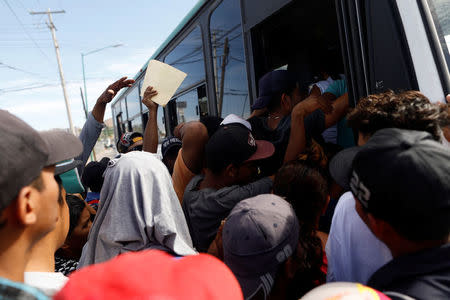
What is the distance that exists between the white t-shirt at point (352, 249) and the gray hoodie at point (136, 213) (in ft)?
2.16

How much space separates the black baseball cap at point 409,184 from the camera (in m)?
0.77

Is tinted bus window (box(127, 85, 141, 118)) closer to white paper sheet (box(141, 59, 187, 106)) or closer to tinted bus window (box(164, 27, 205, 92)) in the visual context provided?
tinted bus window (box(164, 27, 205, 92))

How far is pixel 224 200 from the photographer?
1.71 meters

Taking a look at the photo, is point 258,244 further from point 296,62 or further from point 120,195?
point 296,62

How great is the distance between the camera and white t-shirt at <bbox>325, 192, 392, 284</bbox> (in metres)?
1.13

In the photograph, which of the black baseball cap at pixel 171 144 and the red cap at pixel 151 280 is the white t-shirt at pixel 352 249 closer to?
the red cap at pixel 151 280

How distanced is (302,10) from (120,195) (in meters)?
2.26

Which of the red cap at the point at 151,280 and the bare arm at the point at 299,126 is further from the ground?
the bare arm at the point at 299,126

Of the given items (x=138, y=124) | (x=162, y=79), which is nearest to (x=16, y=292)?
(x=162, y=79)

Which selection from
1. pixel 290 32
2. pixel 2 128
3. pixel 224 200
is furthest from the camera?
pixel 290 32

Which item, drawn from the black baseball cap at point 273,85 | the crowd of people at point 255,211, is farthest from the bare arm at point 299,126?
the black baseball cap at point 273,85

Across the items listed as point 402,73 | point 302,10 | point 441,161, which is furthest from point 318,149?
point 302,10

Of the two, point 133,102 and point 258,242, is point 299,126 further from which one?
point 133,102

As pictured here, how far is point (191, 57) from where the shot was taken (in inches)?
165
